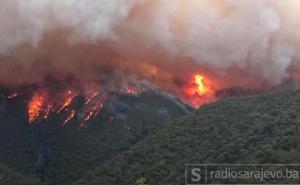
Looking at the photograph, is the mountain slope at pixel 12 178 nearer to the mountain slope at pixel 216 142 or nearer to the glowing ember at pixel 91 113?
the mountain slope at pixel 216 142

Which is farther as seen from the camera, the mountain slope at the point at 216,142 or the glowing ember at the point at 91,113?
the glowing ember at the point at 91,113

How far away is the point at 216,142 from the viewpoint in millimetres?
51875

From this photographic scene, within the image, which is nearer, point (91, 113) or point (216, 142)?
point (216, 142)

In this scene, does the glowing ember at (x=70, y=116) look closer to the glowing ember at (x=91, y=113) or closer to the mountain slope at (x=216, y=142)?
the glowing ember at (x=91, y=113)

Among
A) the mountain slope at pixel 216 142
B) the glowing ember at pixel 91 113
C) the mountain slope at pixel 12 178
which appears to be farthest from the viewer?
the glowing ember at pixel 91 113

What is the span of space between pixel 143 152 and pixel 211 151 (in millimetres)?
6509

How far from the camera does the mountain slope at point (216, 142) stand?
1845 inches

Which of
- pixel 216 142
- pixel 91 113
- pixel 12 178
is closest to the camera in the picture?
pixel 216 142

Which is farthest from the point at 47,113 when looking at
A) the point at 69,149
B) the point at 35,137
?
the point at 69,149

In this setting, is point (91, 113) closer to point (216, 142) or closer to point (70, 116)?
point (70, 116)

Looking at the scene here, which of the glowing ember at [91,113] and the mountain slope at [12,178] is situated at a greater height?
the glowing ember at [91,113]

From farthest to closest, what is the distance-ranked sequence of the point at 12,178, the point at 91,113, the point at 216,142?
the point at 91,113, the point at 12,178, the point at 216,142

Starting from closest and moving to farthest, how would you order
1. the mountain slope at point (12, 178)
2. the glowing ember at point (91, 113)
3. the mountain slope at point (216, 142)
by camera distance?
1. the mountain slope at point (216, 142)
2. the mountain slope at point (12, 178)
3. the glowing ember at point (91, 113)

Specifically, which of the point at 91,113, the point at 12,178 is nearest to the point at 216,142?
the point at 12,178
